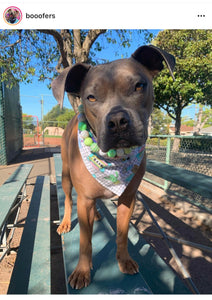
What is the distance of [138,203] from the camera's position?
5.01m

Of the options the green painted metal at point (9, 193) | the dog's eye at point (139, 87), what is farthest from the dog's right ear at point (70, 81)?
the green painted metal at point (9, 193)

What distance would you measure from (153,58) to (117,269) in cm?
179

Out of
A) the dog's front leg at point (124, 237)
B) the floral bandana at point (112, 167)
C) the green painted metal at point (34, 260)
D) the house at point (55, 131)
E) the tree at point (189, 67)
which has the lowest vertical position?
the green painted metal at point (34, 260)

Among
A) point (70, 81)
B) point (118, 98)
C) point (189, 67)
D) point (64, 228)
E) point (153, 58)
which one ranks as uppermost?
point (189, 67)

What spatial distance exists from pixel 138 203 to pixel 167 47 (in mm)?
8541

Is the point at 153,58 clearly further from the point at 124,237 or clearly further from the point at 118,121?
the point at 124,237

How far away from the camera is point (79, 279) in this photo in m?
1.41

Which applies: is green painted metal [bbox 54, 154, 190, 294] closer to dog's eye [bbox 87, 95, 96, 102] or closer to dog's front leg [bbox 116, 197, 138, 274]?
dog's front leg [bbox 116, 197, 138, 274]

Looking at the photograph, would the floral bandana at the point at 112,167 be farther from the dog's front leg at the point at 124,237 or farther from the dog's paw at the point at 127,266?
the dog's paw at the point at 127,266

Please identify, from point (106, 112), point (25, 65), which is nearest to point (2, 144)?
point (25, 65)

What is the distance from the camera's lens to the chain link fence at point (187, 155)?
4188 mm

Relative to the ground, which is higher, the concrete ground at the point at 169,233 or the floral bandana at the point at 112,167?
the floral bandana at the point at 112,167

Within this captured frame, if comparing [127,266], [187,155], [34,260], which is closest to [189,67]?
[187,155]

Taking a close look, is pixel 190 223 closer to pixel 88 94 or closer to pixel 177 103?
pixel 88 94
